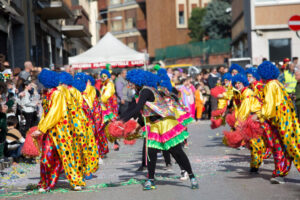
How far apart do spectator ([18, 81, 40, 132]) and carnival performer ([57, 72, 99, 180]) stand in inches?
174

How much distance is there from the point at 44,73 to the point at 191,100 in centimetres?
1221

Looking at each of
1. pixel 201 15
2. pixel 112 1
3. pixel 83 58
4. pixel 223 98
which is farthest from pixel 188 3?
pixel 223 98

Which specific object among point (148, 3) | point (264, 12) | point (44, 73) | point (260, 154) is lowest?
point (260, 154)

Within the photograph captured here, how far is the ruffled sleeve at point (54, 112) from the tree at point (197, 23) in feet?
231

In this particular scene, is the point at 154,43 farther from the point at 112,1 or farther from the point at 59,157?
the point at 59,157

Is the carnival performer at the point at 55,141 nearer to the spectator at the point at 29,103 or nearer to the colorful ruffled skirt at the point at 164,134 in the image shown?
the colorful ruffled skirt at the point at 164,134

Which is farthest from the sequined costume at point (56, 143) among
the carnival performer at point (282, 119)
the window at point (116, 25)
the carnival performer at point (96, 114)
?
the window at point (116, 25)

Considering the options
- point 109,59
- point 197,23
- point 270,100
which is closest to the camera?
point 270,100

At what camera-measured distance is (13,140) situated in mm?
13375

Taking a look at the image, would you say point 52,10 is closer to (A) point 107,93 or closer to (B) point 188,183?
(A) point 107,93

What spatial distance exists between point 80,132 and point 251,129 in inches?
97.6

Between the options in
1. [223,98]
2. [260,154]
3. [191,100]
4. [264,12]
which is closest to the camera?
[260,154]

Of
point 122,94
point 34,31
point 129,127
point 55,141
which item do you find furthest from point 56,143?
point 34,31

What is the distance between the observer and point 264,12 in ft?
132
